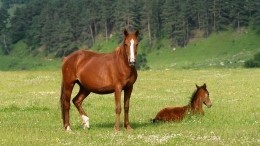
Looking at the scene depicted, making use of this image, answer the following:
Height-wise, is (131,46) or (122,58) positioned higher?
(131,46)

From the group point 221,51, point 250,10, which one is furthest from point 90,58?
point 250,10

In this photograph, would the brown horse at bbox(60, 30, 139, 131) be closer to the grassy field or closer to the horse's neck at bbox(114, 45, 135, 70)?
the horse's neck at bbox(114, 45, 135, 70)

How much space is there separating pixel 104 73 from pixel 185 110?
4.04m

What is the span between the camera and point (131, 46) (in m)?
17.9

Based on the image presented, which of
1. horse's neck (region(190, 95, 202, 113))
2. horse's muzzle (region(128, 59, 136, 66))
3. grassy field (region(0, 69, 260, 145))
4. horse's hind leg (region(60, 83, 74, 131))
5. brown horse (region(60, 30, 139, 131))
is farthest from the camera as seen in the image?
horse's neck (region(190, 95, 202, 113))

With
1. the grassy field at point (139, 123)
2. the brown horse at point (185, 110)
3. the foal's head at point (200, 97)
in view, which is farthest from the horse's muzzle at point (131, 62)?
the foal's head at point (200, 97)

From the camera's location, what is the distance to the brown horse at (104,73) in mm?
18531

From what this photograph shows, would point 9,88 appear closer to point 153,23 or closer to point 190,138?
point 190,138

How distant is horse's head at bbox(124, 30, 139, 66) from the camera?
17.8 metres

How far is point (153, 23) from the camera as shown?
18550 centimetres

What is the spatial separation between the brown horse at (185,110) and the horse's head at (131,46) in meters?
3.83

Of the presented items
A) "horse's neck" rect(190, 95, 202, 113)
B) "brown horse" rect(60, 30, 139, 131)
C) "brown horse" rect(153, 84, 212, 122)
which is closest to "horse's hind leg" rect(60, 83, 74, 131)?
"brown horse" rect(60, 30, 139, 131)

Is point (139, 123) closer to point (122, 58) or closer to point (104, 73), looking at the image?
point (104, 73)

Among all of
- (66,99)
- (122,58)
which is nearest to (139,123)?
(66,99)
